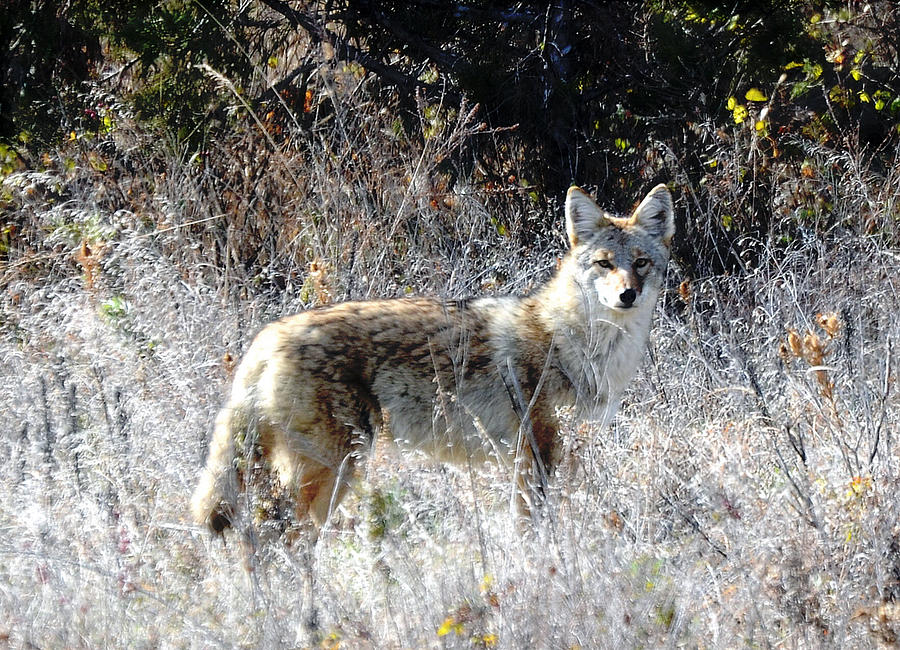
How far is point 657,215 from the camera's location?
17.0 feet

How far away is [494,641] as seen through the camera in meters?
2.65

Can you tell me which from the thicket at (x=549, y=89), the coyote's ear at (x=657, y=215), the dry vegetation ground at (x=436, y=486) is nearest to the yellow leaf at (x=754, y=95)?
the thicket at (x=549, y=89)

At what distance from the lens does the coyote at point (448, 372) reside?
157 inches

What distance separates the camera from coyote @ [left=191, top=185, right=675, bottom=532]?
4000mm

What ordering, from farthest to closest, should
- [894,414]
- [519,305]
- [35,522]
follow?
1. [519,305]
2. [894,414]
3. [35,522]

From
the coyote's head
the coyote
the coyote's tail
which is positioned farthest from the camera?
the coyote's head

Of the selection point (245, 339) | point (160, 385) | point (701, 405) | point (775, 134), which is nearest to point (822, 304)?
point (701, 405)

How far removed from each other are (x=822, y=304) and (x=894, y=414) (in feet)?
4.20

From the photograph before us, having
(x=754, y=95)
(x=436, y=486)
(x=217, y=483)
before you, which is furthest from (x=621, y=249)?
(x=754, y=95)

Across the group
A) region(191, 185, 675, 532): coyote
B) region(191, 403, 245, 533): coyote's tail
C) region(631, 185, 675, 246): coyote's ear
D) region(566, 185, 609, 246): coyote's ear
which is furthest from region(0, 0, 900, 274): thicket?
region(191, 403, 245, 533): coyote's tail

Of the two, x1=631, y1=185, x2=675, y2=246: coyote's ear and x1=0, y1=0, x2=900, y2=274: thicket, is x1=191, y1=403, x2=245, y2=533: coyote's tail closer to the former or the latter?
x1=631, y1=185, x2=675, y2=246: coyote's ear

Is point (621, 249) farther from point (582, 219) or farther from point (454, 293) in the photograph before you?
point (454, 293)

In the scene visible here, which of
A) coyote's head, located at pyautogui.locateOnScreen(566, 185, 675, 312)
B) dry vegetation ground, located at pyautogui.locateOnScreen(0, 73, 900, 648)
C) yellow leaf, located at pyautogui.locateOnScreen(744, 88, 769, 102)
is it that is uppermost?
yellow leaf, located at pyautogui.locateOnScreen(744, 88, 769, 102)

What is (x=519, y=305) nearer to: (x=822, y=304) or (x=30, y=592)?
(x=822, y=304)
